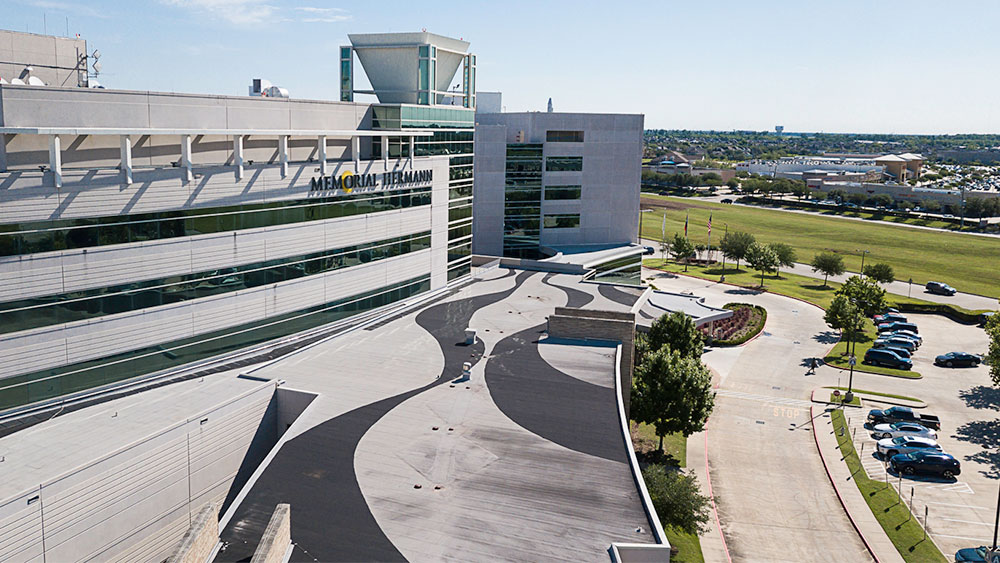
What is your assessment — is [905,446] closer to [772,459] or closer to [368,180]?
[772,459]

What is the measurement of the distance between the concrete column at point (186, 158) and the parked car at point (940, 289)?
8941cm

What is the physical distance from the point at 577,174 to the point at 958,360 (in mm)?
38574

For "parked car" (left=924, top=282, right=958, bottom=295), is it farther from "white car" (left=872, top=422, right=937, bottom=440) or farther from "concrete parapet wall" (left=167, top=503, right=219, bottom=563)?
"concrete parapet wall" (left=167, top=503, right=219, bottom=563)

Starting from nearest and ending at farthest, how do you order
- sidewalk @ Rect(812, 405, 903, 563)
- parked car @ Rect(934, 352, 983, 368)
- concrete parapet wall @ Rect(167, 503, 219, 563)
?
concrete parapet wall @ Rect(167, 503, 219, 563), sidewalk @ Rect(812, 405, 903, 563), parked car @ Rect(934, 352, 983, 368)

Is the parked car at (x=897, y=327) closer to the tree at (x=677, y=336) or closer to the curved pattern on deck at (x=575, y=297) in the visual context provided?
the tree at (x=677, y=336)

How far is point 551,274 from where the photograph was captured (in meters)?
67.3

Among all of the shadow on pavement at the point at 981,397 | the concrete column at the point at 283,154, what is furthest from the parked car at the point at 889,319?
the concrete column at the point at 283,154

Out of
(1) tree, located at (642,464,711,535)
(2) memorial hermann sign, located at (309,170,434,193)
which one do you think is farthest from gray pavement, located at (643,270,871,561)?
(2) memorial hermann sign, located at (309,170,434,193)

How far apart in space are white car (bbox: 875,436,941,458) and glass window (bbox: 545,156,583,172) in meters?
42.3

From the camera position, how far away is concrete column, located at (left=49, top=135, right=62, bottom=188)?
2917 cm

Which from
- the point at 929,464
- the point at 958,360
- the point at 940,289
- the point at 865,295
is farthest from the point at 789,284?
the point at 929,464

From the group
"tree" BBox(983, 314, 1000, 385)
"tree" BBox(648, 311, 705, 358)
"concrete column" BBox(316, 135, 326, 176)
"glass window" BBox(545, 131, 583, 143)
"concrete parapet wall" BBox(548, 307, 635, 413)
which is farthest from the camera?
"glass window" BBox(545, 131, 583, 143)

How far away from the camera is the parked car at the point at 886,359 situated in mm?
62750

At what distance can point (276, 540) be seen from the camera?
20750 millimetres
